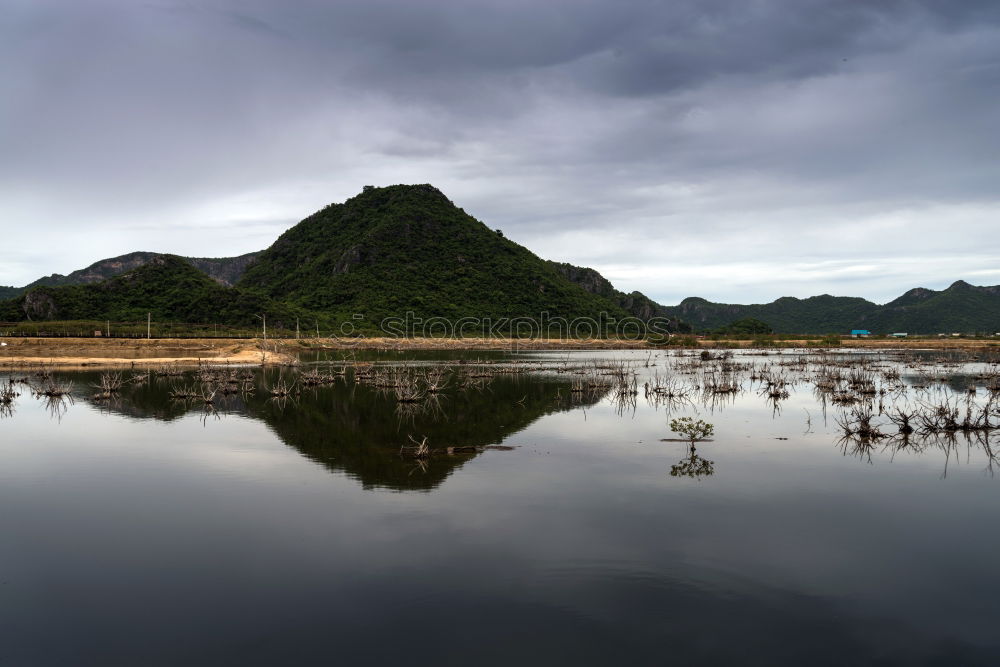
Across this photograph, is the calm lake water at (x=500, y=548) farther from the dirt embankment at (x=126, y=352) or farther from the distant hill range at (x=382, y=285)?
the distant hill range at (x=382, y=285)

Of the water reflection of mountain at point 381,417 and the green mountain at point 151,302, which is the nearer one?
the water reflection of mountain at point 381,417

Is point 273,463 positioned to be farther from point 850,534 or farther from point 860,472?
point 860,472

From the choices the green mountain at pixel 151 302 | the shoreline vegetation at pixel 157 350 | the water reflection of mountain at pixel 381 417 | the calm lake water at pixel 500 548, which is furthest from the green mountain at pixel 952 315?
the calm lake water at pixel 500 548

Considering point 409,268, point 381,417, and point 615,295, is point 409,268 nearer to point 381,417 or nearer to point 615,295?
point 615,295

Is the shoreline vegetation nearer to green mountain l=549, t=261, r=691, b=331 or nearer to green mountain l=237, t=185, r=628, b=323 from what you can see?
green mountain l=237, t=185, r=628, b=323

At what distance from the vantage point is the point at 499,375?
150 ft

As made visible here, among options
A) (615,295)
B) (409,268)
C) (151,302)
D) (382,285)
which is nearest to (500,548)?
(151,302)

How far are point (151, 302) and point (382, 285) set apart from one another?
47.5 m

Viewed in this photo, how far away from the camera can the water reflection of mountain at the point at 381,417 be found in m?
16.8

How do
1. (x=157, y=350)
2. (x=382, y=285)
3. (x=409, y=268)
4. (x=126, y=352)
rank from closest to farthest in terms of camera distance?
(x=126, y=352)
(x=157, y=350)
(x=382, y=285)
(x=409, y=268)

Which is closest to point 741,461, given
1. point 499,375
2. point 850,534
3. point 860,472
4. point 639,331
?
point 860,472

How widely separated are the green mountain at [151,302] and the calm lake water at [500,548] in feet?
254

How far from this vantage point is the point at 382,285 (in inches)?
5177

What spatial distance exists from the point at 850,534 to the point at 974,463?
892cm
